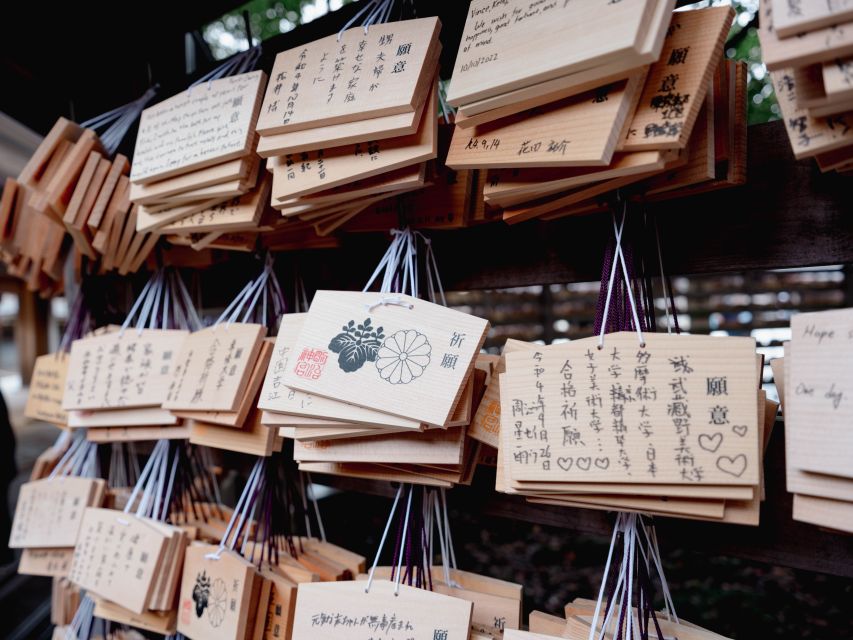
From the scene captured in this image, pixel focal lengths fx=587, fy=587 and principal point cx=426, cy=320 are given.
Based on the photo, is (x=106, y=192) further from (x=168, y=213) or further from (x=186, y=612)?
(x=186, y=612)

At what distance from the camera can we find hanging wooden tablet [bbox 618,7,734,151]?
75 centimetres

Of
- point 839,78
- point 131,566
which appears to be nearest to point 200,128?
point 131,566

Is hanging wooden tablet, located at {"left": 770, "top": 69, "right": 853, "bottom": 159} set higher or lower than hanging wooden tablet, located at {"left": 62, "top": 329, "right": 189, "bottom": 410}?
higher

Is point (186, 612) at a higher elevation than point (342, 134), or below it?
below

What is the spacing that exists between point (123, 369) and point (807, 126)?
1.56 m

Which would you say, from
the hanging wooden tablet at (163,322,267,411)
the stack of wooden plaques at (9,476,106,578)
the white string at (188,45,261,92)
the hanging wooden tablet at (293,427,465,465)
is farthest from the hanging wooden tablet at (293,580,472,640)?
the white string at (188,45,261,92)

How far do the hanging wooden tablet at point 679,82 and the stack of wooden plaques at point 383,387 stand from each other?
0.36 m

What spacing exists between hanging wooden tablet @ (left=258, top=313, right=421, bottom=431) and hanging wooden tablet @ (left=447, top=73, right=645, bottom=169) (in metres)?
0.41

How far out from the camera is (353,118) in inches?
39.0

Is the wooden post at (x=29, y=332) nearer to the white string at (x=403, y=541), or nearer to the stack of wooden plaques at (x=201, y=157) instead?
the stack of wooden plaques at (x=201, y=157)

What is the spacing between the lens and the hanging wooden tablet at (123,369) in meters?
1.49

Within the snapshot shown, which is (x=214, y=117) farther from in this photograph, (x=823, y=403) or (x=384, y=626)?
(x=823, y=403)

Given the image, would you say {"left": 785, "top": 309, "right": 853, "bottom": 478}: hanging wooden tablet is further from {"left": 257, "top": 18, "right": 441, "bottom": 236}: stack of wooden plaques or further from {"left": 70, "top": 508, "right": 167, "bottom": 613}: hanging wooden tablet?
{"left": 70, "top": 508, "right": 167, "bottom": 613}: hanging wooden tablet

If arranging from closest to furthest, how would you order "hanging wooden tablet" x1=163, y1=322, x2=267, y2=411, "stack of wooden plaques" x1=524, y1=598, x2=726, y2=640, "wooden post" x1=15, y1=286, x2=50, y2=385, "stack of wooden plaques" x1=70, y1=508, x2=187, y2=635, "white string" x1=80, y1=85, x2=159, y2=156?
"stack of wooden plaques" x1=524, y1=598, x2=726, y2=640
"hanging wooden tablet" x1=163, y1=322, x2=267, y2=411
"stack of wooden plaques" x1=70, y1=508, x2=187, y2=635
"white string" x1=80, y1=85, x2=159, y2=156
"wooden post" x1=15, y1=286, x2=50, y2=385
